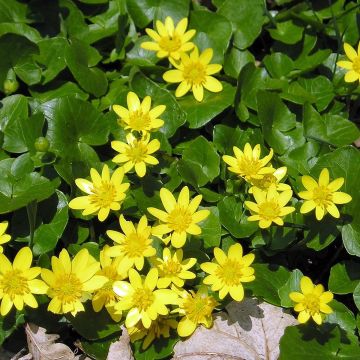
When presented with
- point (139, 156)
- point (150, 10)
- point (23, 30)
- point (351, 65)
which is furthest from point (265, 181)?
point (23, 30)

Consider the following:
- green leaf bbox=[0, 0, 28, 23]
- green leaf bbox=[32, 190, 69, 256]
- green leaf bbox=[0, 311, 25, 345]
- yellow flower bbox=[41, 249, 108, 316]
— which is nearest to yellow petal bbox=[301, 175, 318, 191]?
yellow flower bbox=[41, 249, 108, 316]

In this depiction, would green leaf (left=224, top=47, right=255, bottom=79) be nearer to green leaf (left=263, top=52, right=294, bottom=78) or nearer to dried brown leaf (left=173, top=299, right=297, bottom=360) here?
green leaf (left=263, top=52, right=294, bottom=78)

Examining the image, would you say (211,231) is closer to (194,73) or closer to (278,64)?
(194,73)

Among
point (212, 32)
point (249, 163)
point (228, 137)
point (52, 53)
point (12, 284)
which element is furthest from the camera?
point (212, 32)

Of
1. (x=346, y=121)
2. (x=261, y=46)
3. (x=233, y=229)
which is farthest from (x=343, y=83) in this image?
(x=233, y=229)

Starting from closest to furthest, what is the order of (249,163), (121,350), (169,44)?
(121,350) → (249,163) → (169,44)

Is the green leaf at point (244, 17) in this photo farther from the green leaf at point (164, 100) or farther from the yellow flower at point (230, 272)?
the yellow flower at point (230, 272)

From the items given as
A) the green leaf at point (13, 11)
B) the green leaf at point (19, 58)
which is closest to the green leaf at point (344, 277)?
the green leaf at point (19, 58)
